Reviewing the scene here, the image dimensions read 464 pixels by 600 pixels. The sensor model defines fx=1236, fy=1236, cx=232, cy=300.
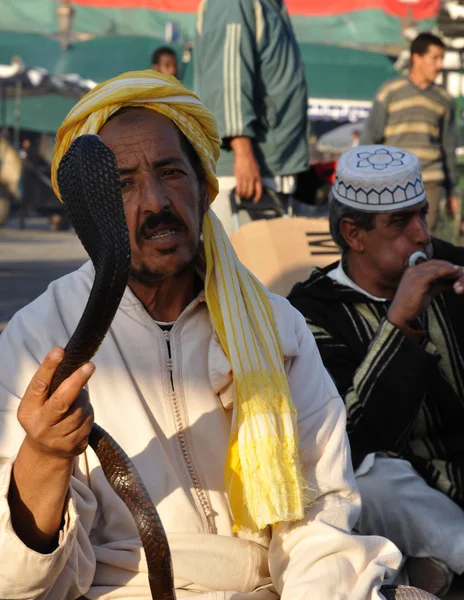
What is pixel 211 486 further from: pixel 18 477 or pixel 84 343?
pixel 84 343

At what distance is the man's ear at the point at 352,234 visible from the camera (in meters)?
4.27

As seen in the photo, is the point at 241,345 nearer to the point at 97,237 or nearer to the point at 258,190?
the point at 97,237

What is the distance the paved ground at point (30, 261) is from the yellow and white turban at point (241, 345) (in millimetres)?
6096

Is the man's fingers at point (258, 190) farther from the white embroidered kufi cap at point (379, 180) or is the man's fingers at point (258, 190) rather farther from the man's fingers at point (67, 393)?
the man's fingers at point (67, 393)

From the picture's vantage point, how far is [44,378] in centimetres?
217

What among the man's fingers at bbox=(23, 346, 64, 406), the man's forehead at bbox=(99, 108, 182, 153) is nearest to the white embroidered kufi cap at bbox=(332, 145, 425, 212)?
the man's forehead at bbox=(99, 108, 182, 153)

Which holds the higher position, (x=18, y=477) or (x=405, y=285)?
(x=18, y=477)

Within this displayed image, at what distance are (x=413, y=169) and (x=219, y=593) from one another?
80.5 inches

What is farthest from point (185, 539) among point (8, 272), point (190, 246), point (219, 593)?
point (8, 272)

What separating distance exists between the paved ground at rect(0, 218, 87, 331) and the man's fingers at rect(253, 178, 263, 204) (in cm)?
303

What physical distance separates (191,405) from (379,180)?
1.68 m

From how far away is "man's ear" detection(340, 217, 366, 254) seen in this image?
4.27 meters

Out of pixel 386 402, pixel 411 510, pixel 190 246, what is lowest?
pixel 411 510

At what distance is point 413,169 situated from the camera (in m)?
4.26
